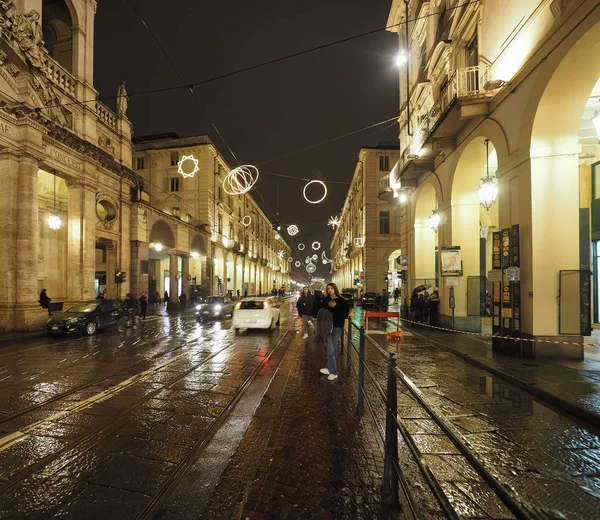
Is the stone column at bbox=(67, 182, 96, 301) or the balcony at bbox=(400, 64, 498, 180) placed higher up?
the balcony at bbox=(400, 64, 498, 180)

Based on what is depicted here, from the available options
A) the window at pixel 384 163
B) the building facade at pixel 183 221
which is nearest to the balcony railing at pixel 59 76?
the building facade at pixel 183 221

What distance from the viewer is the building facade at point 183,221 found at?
2547cm

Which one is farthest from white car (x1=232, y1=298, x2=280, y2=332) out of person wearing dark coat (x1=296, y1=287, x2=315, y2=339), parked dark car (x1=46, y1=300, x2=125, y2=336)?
parked dark car (x1=46, y1=300, x2=125, y2=336)

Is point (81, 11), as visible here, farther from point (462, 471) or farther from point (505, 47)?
point (462, 471)

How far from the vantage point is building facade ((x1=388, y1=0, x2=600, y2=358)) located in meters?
8.27

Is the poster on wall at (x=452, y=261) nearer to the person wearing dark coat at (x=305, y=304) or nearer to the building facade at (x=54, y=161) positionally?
the person wearing dark coat at (x=305, y=304)

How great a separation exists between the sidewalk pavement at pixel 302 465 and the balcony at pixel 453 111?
364 inches

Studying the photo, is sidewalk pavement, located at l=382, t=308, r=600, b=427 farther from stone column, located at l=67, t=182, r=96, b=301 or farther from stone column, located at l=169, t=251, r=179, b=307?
stone column, located at l=169, t=251, r=179, b=307

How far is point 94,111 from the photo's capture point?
19844mm

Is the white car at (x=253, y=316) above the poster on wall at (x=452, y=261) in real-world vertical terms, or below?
below

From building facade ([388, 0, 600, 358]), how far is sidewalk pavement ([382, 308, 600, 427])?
0.58 m

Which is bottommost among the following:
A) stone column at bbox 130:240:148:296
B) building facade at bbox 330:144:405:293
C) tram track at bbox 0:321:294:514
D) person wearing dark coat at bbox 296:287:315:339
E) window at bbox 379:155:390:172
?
tram track at bbox 0:321:294:514

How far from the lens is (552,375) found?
7164 millimetres

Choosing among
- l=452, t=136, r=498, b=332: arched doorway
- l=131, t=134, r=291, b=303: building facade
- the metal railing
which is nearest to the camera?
the metal railing
